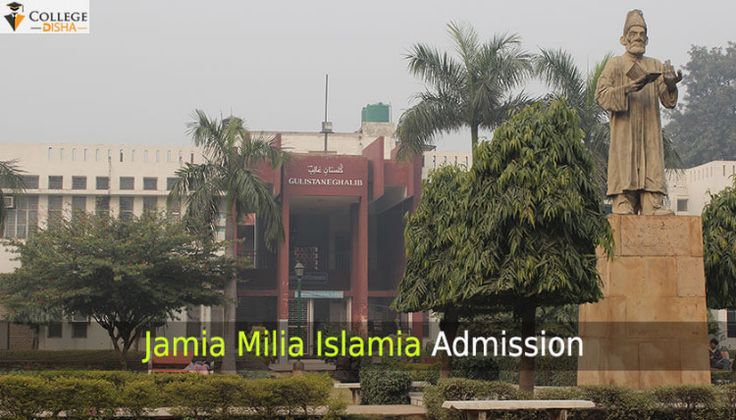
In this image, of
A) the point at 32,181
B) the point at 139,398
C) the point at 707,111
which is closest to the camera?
the point at 139,398

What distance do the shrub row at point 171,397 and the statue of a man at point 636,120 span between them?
6838 mm

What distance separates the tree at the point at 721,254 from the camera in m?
22.4

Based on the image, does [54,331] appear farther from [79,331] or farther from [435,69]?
[435,69]

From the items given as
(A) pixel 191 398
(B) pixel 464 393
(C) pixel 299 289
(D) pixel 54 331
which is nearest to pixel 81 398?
(A) pixel 191 398

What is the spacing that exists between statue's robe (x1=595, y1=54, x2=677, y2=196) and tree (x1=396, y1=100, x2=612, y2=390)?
171 centimetres

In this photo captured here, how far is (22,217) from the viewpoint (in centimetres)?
5325

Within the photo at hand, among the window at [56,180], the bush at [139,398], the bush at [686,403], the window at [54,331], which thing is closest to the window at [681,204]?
the window at [56,180]

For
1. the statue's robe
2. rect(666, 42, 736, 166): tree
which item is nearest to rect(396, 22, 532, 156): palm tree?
the statue's robe

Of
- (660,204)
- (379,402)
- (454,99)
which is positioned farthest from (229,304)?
(660,204)

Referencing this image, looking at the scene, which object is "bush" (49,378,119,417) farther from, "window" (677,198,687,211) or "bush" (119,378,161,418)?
"window" (677,198,687,211)

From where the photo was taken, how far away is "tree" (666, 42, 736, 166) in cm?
8412

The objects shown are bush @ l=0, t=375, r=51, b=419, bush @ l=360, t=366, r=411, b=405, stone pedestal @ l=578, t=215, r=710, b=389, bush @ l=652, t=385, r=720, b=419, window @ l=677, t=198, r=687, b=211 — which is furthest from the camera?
window @ l=677, t=198, r=687, b=211

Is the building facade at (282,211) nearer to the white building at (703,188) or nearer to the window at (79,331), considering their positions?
the window at (79,331)

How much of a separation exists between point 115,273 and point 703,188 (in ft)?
101
